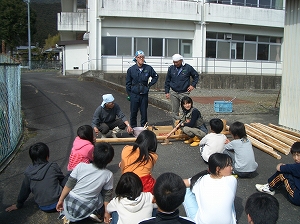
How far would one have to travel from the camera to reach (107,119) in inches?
304

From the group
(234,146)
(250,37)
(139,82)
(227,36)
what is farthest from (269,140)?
(250,37)

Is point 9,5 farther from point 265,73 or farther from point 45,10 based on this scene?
point 45,10

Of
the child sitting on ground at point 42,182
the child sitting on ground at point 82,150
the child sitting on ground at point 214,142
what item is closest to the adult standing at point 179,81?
the child sitting on ground at point 214,142

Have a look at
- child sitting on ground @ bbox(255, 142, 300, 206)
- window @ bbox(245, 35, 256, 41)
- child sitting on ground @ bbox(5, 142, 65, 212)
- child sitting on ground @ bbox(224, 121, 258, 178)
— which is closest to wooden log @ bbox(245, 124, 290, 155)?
child sitting on ground @ bbox(224, 121, 258, 178)

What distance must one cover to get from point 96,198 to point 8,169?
8.89 feet

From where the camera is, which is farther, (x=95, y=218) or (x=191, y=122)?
(x=191, y=122)

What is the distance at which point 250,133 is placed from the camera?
26.6 feet

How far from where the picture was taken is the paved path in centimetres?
460

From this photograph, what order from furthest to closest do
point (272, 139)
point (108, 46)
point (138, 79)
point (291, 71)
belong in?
point (108, 46), point (291, 71), point (138, 79), point (272, 139)

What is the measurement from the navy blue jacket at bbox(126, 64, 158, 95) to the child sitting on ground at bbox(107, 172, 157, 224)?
494cm

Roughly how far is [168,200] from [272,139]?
18.1 ft

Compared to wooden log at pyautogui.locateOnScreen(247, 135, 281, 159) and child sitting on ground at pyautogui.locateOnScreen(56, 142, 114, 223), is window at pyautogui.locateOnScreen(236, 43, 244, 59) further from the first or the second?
child sitting on ground at pyautogui.locateOnScreen(56, 142, 114, 223)

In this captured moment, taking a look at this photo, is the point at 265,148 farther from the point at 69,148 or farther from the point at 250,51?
the point at 250,51

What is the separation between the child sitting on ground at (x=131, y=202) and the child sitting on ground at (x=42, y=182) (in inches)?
52.6
